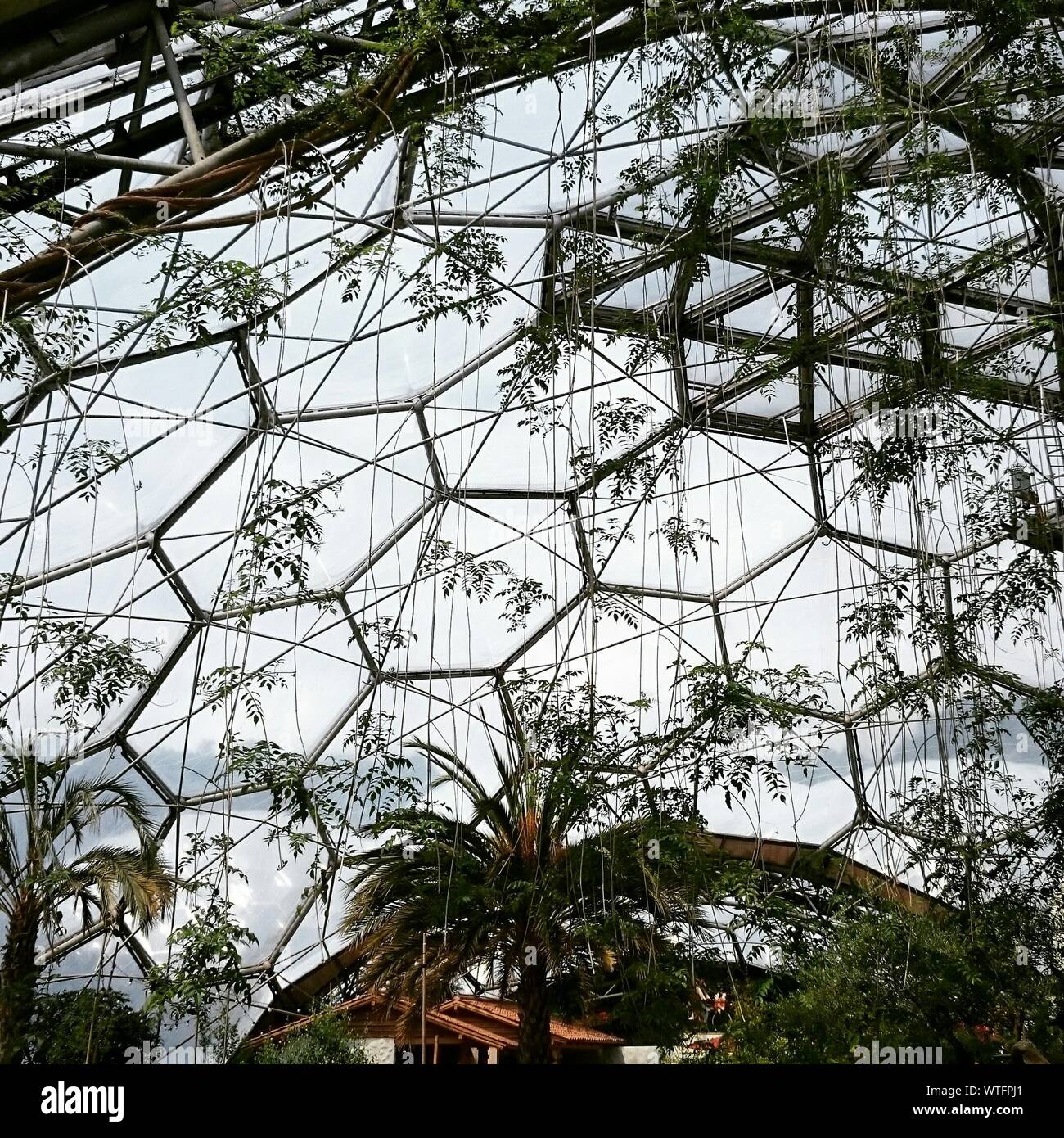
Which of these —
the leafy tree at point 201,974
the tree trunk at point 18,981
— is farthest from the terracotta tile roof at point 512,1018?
the leafy tree at point 201,974

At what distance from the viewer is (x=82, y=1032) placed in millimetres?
4637

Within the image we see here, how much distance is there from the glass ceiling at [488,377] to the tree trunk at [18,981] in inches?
8.2

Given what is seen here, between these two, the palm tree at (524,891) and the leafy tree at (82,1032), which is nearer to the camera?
the leafy tree at (82,1032)

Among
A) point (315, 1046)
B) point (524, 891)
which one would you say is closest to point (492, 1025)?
point (315, 1046)

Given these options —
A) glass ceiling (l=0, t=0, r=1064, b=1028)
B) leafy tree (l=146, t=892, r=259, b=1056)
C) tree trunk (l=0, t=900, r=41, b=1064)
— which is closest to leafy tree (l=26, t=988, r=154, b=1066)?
tree trunk (l=0, t=900, r=41, b=1064)

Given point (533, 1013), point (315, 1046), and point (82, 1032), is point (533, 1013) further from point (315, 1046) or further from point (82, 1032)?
Answer: point (82, 1032)

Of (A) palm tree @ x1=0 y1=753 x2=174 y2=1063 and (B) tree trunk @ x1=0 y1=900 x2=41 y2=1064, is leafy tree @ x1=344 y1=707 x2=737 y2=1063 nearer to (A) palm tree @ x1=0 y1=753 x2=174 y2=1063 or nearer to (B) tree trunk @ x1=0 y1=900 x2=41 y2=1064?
→ (A) palm tree @ x1=0 y1=753 x2=174 y2=1063

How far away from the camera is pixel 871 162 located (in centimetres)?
731

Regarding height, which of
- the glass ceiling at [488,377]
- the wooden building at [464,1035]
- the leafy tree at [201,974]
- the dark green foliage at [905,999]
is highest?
the glass ceiling at [488,377]

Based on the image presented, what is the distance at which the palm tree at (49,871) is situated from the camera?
5266 millimetres

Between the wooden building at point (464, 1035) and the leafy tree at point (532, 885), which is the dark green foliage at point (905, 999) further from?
the wooden building at point (464, 1035)

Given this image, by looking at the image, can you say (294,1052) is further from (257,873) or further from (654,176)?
(654,176)
